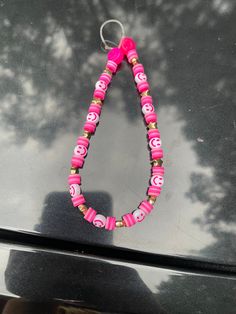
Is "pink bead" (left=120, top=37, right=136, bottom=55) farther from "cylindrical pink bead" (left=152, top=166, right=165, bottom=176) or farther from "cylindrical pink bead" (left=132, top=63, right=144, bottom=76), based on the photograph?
"cylindrical pink bead" (left=152, top=166, right=165, bottom=176)

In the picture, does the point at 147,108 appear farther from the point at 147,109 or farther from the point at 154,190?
the point at 154,190

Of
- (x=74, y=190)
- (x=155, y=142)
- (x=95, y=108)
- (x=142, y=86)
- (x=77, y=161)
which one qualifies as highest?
(x=142, y=86)

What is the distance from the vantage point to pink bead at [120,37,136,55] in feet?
4.70

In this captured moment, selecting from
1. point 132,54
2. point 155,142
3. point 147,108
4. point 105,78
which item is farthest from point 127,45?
point 155,142

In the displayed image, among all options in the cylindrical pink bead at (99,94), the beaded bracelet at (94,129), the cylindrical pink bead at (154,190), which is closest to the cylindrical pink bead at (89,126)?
the beaded bracelet at (94,129)

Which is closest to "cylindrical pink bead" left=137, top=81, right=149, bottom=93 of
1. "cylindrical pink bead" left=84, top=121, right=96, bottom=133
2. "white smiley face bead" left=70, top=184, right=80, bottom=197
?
"cylindrical pink bead" left=84, top=121, right=96, bottom=133

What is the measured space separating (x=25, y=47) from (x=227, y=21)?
78cm

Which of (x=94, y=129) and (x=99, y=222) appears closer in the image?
(x=99, y=222)

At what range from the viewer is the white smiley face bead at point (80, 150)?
1352mm

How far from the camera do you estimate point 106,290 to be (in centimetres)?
117

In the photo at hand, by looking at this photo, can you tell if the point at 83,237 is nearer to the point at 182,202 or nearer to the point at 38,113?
the point at 182,202

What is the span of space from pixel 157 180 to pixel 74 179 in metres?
0.29

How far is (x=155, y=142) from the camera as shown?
1.36 metres

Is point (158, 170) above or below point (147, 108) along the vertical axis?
below
